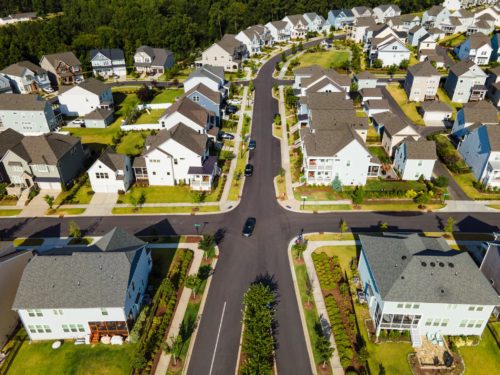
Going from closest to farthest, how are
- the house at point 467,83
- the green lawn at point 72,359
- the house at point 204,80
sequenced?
the green lawn at point 72,359 → the house at point 467,83 → the house at point 204,80

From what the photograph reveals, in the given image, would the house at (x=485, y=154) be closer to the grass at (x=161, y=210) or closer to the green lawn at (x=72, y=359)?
the grass at (x=161, y=210)

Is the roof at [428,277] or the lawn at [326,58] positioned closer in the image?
the roof at [428,277]

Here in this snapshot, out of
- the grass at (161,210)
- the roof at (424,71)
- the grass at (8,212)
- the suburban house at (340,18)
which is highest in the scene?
the suburban house at (340,18)

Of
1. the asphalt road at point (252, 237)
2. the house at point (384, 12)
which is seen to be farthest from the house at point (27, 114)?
the house at point (384, 12)

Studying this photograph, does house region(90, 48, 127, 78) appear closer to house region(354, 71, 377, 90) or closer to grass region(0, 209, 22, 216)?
house region(354, 71, 377, 90)

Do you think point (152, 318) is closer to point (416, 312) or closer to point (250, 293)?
point (250, 293)

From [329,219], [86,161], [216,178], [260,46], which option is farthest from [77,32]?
[329,219]

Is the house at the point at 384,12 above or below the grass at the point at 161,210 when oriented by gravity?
above
